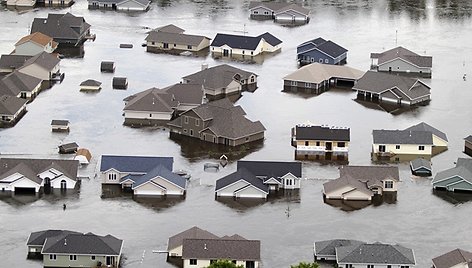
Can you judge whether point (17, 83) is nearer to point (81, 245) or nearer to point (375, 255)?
point (81, 245)

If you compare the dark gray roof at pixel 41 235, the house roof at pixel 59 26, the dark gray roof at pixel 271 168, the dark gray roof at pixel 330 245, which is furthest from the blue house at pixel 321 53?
the dark gray roof at pixel 41 235

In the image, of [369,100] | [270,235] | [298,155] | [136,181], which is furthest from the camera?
[369,100]

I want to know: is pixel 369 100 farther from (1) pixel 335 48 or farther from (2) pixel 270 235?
(2) pixel 270 235

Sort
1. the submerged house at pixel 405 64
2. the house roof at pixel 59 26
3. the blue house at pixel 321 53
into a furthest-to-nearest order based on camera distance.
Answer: the house roof at pixel 59 26 < the blue house at pixel 321 53 < the submerged house at pixel 405 64

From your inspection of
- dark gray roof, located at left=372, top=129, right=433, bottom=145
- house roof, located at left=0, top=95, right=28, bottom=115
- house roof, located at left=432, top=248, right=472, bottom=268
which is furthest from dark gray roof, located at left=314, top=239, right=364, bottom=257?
house roof, located at left=0, top=95, right=28, bottom=115

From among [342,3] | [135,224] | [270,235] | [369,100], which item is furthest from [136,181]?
[342,3]

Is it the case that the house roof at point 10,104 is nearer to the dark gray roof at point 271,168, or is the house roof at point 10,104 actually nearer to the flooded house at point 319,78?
the dark gray roof at point 271,168
